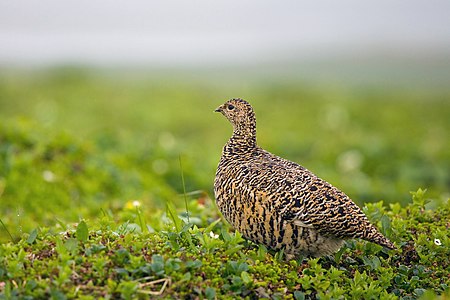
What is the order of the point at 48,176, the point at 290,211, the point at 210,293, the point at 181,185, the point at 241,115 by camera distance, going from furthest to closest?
the point at 181,185, the point at 48,176, the point at 241,115, the point at 290,211, the point at 210,293

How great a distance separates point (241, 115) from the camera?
5.55 metres

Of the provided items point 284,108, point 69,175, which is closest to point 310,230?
point 69,175

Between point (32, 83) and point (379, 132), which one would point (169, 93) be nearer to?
point (32, 83)

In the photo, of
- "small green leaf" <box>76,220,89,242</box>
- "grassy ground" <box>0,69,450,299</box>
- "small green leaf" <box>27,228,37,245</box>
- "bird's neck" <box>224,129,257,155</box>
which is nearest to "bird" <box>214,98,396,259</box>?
"grassy ground" <box>0,69,450,299</box>

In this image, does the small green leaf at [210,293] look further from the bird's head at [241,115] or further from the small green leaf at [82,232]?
the bird's head at [241,115]

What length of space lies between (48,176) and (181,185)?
2.05m

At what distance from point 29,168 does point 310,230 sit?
4.28m

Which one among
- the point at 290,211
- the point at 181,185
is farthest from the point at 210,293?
the point at 181,185

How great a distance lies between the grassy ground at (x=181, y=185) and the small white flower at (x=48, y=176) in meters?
0.02

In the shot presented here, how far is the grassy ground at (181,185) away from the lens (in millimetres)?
4285

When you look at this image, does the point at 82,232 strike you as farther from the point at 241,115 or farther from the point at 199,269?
the point at 241,115

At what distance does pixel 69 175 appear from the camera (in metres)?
8.09

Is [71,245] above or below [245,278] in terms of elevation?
above

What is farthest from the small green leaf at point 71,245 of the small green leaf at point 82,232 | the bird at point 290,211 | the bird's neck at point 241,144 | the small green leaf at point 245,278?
the bird's neck at point 241,144
